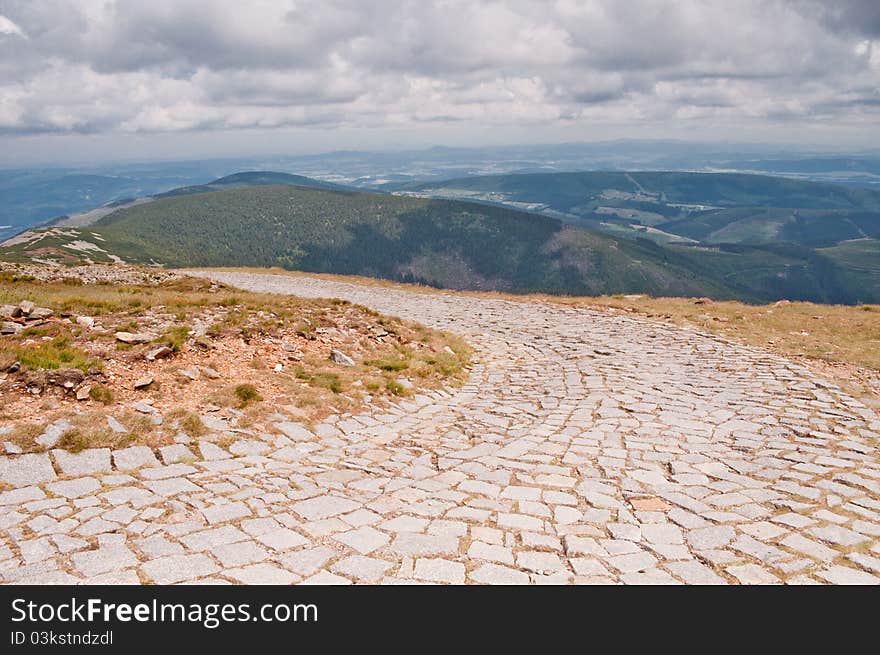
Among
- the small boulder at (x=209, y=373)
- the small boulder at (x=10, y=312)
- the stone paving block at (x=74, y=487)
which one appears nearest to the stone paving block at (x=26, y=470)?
the stone paving block at (x=74, y=487)

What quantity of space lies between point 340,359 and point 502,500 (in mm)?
7170

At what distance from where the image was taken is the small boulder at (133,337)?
11641 mm

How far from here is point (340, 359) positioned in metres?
13.2

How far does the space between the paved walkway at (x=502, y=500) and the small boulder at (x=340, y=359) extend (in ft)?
7.72

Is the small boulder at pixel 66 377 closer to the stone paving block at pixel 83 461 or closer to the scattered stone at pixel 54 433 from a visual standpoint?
the scattered stone at pixel 54 433

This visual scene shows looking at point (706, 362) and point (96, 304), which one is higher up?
point (96, 304)

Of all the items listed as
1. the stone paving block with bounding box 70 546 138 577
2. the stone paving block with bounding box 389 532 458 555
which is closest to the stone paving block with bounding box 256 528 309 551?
the stone paving block with bounding box 389 532 458 555

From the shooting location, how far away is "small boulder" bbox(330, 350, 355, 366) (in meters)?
13.1

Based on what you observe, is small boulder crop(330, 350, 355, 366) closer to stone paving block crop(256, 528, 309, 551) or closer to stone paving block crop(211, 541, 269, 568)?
stone paving block crop(256, 528, 309, 551)
